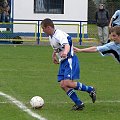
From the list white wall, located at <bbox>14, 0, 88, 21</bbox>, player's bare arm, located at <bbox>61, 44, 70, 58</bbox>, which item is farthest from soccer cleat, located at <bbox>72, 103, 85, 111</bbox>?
white wall, located at <bbox>14, 0, 88, 21</bbox>

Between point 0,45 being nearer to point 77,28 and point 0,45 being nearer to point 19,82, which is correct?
point 77,28

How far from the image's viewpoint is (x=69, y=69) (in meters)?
10.0

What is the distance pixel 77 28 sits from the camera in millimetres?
30656

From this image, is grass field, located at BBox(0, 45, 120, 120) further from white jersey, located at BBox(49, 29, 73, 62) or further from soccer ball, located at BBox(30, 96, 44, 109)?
white jersey, located at BBox(49, 29, 73, 62)

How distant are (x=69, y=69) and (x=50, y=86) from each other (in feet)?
11.1

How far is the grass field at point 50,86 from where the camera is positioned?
9.52 m

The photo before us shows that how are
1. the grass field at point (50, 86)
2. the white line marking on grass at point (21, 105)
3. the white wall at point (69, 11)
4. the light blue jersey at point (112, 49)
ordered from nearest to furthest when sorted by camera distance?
the white line marking on grass at point (21, 105)
the grass field at point (50, 86)
the light blue jersey at point (112, 49)
the white wall at point (69, 11)

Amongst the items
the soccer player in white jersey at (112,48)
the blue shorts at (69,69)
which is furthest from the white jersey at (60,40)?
the soccer player in white jersey at (112,48)

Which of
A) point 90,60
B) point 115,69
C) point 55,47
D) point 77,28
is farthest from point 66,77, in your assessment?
point 77,28

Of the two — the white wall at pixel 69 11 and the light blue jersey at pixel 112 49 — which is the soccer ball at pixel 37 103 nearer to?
the light blue jersey at pixel 112 49

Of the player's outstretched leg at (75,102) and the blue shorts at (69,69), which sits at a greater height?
the blue shorts at (69,69)

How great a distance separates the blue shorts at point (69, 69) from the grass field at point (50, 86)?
1.94 feet

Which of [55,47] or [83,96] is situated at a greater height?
[55,47]

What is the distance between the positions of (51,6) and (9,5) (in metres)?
2.66
